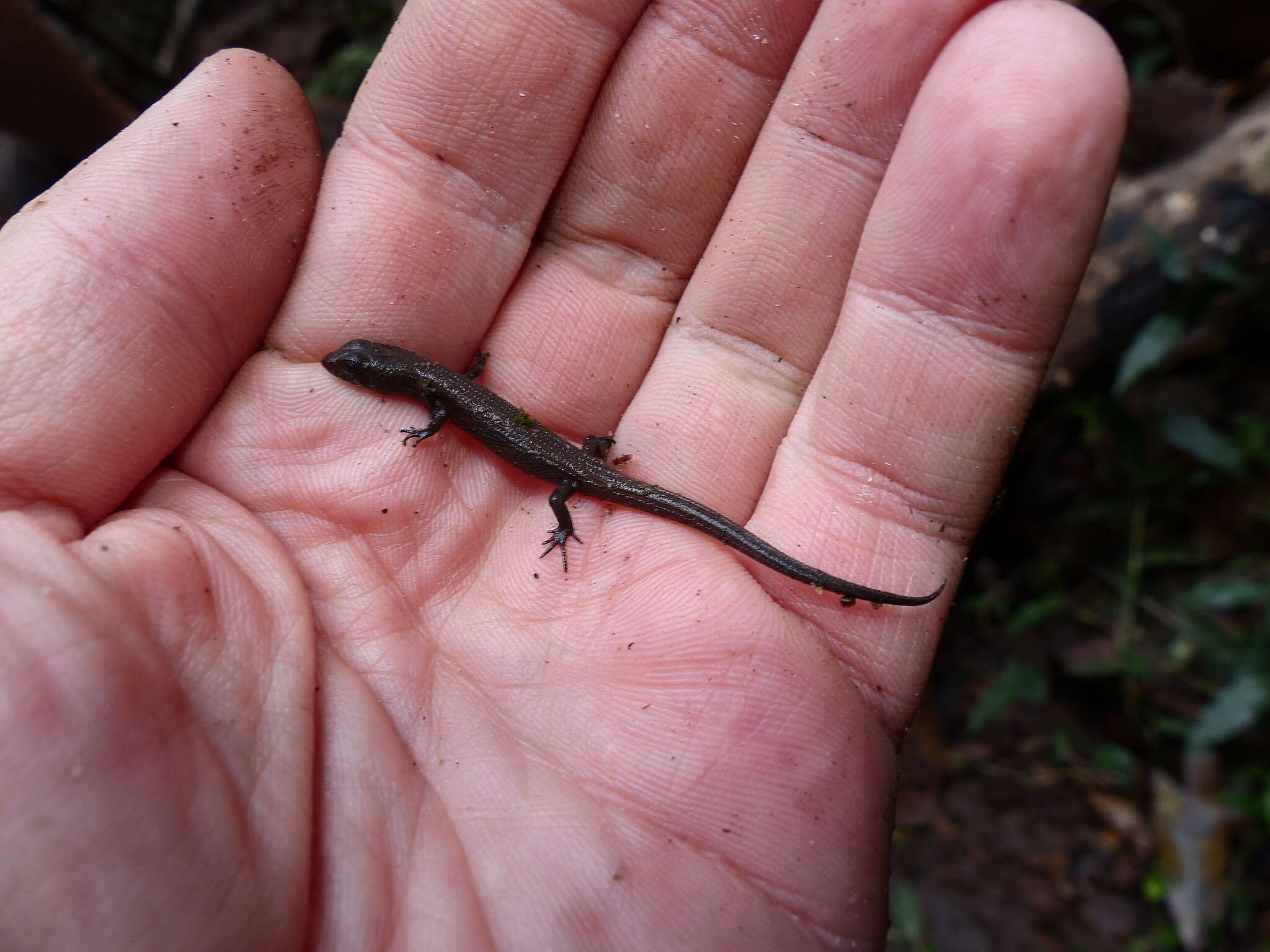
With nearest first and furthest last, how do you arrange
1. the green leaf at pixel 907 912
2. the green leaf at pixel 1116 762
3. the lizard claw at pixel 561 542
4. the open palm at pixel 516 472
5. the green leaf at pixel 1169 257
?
the open palm at pixel 516 472
the lizard claw at pixel 561 542
the green leaf at pixel 1169 257
the green leaf at pixel 907 912
the green leaf at pixel 1116 762

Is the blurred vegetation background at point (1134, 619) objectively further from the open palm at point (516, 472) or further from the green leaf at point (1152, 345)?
the open palm at point (516, 472)

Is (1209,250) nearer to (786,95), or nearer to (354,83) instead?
(786,95)

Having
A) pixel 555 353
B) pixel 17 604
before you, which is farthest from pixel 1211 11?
pixel 17 604

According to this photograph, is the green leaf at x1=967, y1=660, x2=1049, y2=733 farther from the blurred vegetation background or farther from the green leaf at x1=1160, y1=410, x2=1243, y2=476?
the green leaf at x1=1160, y1=410, x2=1243, y2=476

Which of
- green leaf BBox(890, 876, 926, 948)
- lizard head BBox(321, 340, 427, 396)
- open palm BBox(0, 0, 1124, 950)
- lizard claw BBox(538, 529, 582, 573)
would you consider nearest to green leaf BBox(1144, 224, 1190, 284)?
open palm BBox(0, 0, 1124, 950)

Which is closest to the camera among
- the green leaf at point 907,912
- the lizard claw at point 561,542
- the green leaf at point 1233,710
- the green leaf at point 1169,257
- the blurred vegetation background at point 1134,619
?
the lizard claw at point 561,542

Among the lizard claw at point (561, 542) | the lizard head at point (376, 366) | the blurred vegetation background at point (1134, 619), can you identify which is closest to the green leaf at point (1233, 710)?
the blurred vegetation background at point (1134, 619)

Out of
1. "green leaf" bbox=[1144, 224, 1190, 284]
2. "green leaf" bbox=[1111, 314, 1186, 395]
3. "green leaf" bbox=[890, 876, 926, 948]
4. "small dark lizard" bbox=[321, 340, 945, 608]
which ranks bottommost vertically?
"green leaf" bbox=[890, 876, 926, 948]
